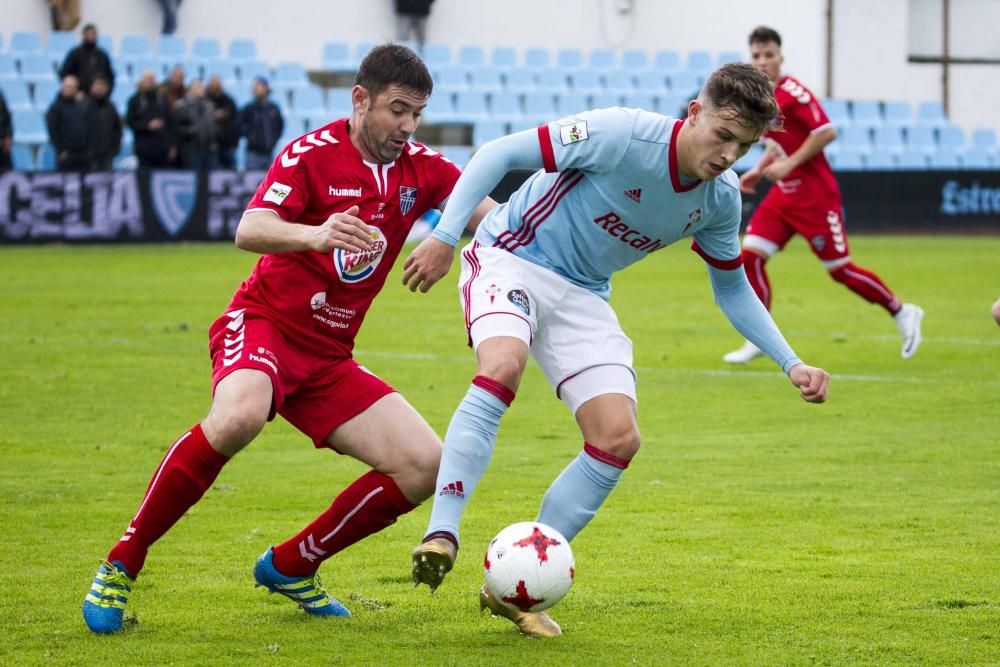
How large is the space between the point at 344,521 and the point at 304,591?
0.26 meters

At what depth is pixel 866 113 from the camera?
3162 cm

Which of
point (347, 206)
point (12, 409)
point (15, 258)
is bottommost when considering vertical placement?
point (15, 258)

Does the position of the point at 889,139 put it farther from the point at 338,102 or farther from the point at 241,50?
the point at 241,50

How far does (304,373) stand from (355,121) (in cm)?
84

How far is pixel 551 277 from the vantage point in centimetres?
484

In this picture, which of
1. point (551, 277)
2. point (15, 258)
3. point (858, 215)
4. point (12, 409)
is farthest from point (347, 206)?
point (858, 215)

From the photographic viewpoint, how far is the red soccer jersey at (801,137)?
1075 centimetres

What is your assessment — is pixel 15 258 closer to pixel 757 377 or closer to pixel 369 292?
pixel 757 377

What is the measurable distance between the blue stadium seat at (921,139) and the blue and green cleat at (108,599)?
92.8 feet

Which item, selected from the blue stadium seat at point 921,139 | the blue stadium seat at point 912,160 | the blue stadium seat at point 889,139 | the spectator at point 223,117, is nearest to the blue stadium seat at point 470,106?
the spectator at point 223,117

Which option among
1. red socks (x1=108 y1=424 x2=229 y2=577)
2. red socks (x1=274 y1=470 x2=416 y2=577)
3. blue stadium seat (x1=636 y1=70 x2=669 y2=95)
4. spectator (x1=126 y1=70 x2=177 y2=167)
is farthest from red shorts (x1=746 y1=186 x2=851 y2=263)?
blue stadium seat (x1=636 y1=70 x2=669 y2=95)

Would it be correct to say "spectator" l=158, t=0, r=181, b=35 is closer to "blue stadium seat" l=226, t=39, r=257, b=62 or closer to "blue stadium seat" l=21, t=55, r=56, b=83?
"blue stadium seat" l=226, t=39, r=257, b=62

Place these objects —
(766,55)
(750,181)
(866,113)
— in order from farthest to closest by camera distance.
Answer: (866,113) < (750,181) < (766,55)

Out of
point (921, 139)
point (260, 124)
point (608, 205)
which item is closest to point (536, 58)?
point (921, 139)
